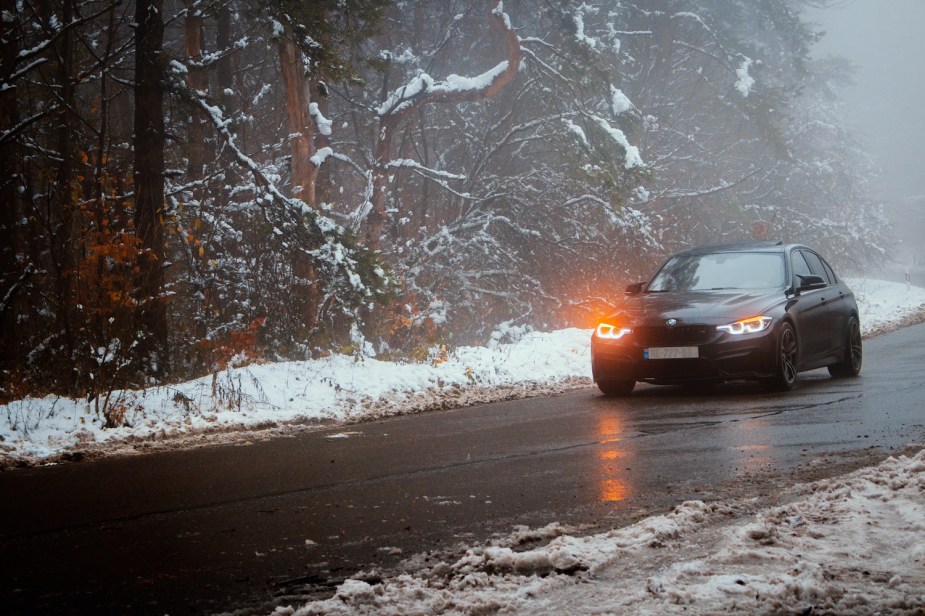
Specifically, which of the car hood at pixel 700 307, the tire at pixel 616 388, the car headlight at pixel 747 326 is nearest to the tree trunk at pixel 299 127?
Result: the tire at pixel 616 388

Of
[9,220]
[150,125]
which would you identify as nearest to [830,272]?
[150,125]

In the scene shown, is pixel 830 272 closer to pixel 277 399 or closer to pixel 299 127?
pixel 277 399

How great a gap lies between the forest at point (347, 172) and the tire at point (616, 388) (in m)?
3.87

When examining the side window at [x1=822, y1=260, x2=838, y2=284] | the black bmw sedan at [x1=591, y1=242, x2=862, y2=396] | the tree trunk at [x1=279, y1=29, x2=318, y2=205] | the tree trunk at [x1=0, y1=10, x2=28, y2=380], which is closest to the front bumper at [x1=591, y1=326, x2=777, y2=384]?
the black bmw sedan at [x1=591, y1=242, x2=862, y2=396]

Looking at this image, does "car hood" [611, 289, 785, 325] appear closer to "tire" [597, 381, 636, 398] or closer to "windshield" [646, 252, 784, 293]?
"windshield" [646, 252, 784, 293]

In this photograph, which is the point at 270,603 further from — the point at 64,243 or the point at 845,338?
the point at 845,338

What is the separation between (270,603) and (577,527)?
5.77ft

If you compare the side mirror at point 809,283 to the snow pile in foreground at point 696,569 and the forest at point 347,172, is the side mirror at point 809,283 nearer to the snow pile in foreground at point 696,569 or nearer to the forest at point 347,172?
the forest at point 347,172

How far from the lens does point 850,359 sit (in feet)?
44.4

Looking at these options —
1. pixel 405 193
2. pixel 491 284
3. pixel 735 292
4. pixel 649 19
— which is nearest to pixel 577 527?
pixel 735 292

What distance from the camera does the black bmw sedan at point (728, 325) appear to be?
11.4m

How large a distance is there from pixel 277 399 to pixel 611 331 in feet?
12.6

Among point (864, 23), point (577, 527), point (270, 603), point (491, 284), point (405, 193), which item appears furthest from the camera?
point (864, 23)

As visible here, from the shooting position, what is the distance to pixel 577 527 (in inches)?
207
